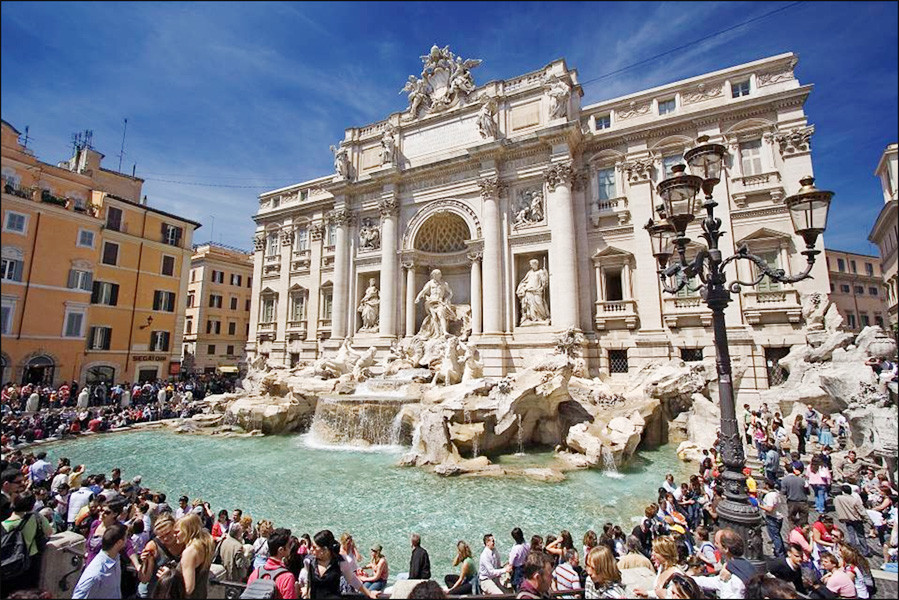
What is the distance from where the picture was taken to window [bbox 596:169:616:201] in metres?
18.7

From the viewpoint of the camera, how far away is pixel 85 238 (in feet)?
38.2

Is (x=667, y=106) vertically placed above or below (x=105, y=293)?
above

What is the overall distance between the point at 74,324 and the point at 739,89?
26.8 m

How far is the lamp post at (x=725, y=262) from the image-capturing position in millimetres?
5048

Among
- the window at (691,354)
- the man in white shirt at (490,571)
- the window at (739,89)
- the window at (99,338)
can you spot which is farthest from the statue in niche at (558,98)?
the window at (99,338)

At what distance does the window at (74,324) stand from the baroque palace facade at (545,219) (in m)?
10.4

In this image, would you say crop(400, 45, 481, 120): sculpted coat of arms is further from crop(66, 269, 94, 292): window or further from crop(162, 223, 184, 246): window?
crop(66, 269, 94, 292): window

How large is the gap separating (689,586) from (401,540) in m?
4.61

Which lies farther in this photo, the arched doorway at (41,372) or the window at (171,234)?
the window at (171,234)

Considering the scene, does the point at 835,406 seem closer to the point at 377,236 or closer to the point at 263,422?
the point at 263,422

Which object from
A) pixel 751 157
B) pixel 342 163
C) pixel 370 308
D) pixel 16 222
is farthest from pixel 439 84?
pixel 16 222

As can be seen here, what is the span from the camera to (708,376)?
14008 mm

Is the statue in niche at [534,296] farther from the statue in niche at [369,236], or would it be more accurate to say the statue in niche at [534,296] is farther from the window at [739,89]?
the window at [739,89]

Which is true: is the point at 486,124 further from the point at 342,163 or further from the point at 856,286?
the point at 856,286
